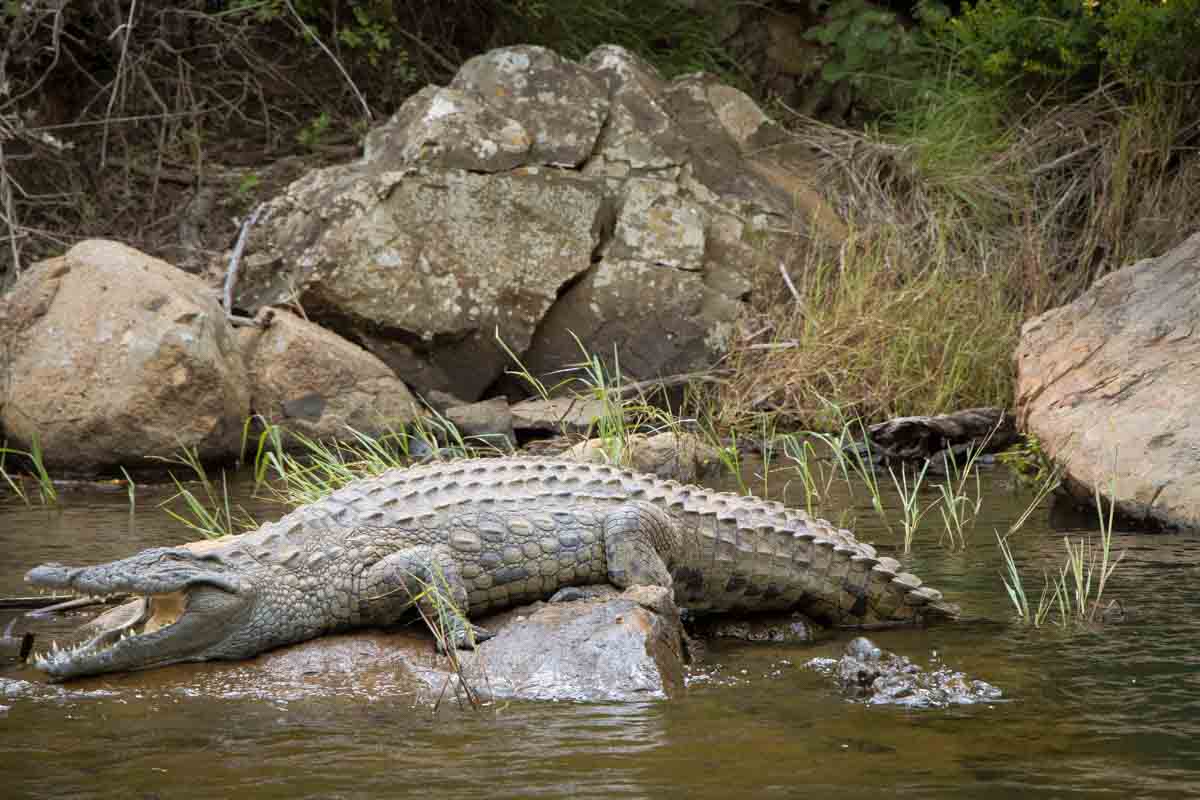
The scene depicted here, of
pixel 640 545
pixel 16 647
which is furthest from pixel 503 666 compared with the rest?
pixel 16 647

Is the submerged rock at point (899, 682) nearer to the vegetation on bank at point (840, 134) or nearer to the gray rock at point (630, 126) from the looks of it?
the vegetation on bank at point (840, 134)

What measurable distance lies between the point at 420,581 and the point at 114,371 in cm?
443

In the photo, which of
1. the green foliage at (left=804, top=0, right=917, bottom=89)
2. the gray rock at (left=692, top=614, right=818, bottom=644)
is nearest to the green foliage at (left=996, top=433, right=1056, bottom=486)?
the gray rock at (left=692, top=614, right=818, bottom=644)

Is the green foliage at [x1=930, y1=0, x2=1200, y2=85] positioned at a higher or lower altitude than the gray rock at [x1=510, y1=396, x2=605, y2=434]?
higher

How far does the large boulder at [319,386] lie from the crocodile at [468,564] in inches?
154

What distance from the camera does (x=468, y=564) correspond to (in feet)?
15.9

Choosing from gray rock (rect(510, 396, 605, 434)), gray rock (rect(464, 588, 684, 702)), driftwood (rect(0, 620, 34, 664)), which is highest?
gray rock (rect(464, 588, 684, 702))

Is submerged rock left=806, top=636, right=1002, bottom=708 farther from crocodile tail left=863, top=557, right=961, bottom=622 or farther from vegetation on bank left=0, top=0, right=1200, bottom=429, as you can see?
vegetation on bank left=0, top=0, right=1200, bottom=429

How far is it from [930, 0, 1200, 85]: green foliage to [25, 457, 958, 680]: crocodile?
261 inches

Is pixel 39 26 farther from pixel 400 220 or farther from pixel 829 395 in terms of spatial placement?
pixel 829 395

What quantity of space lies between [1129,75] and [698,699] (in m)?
8.43

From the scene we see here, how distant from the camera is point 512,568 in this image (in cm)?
488

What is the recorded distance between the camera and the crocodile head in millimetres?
4449

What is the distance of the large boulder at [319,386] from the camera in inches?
356
